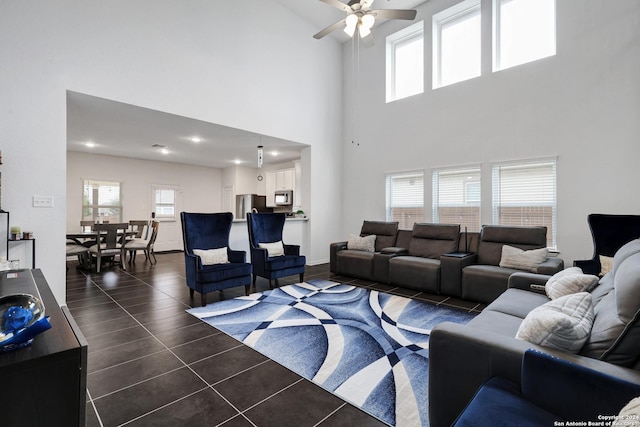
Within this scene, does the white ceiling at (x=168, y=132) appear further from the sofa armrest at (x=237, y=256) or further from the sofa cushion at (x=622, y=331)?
the sofa cushion at (x=622, y=331)

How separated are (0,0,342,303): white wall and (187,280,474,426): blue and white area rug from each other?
238 cm

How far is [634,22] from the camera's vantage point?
3.79 m

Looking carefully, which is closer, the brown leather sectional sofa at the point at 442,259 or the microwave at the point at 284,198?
the brown leather sectional sofa at the point at 442,259

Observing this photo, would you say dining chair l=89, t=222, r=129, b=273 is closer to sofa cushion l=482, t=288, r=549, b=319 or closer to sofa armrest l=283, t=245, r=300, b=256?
sofa armrest l=283, t=245, r=300, b=256

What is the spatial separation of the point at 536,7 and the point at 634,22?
1.31m

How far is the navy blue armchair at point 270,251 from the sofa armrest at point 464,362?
3.23 meters

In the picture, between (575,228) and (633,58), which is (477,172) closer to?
(575,228)

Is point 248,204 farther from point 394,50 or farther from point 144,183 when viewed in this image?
point 394,50

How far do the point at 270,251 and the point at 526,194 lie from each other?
4104 millimetres

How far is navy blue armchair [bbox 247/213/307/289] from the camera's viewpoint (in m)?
4.51

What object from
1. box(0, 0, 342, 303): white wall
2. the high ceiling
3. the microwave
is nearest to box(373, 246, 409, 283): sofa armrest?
box(0, 0, 342, 303): white wall

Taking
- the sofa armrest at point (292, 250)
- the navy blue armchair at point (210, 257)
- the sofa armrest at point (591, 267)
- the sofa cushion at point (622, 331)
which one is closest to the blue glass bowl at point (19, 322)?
the sofa cushion at point (622, 331)

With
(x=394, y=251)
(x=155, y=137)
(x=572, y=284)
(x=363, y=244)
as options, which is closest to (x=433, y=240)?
(x=394, y=251)

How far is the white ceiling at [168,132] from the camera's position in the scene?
4355 mm
